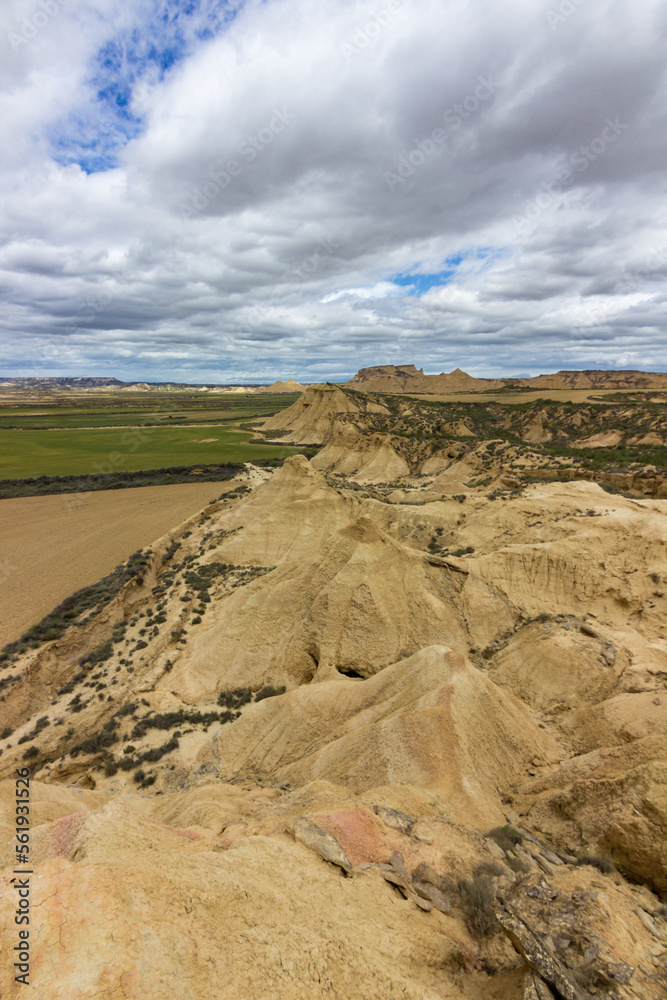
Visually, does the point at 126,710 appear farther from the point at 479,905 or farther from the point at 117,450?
the point at 117,450

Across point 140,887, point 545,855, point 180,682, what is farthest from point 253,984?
point 180,682

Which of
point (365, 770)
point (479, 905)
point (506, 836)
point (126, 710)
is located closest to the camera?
point (479, 905)

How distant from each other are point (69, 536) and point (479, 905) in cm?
4597

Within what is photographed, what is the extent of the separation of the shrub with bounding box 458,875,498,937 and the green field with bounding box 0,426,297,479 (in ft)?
255

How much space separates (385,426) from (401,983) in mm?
86976

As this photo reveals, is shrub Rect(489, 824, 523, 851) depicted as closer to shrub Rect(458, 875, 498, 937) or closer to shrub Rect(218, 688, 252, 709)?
shrub Rect(458, 875, 498, 937)

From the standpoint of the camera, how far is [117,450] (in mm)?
97250

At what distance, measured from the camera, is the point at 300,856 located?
279 inches

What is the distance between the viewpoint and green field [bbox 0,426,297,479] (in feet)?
254

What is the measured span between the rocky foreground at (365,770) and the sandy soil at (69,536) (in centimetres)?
575

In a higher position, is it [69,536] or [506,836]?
[506,836]

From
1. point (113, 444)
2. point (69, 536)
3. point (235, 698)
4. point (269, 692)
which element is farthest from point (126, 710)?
point (113, 444)

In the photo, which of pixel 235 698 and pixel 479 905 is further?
pixel 235 698

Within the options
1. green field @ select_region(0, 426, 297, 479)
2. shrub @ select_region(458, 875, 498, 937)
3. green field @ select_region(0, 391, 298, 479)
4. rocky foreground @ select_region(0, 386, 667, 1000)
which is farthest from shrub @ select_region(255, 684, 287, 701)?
green field @ select_region(0, 426, 297, 479)
